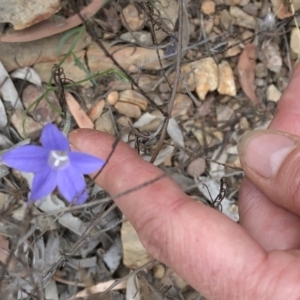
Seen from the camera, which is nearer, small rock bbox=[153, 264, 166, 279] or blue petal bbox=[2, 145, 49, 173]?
blue petal bbox=[2, 145, 49, 173]

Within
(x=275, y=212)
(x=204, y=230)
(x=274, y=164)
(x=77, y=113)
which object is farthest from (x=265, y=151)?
(x=77, y=113)

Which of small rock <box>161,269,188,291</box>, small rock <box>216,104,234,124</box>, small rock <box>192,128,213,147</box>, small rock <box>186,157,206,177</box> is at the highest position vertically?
small rock <box>216,104,234,124</box>

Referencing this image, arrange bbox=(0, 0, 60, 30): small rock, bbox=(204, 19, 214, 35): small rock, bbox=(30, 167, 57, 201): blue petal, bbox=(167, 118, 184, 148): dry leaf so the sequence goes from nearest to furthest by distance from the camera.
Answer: bbox=(30, 167, 57, 201): blue petal < bbox=(0, 0, 60, 30): small rock < bbox=(167, 118, 184, 148): dry leaf < bbox=(204, 19, 214, 35): small rock

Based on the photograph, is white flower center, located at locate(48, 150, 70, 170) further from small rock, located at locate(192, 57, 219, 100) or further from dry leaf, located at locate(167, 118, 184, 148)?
small rock, located at locate(192, 57, 219, 100)

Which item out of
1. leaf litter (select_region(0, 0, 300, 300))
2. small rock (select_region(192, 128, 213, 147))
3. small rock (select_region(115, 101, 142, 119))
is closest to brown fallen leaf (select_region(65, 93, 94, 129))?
leaf litter (select_region(0, 0, 300, 300))

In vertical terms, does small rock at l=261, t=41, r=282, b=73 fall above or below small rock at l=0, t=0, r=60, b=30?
below

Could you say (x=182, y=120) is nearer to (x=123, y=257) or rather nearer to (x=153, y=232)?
(x=123, y=257)

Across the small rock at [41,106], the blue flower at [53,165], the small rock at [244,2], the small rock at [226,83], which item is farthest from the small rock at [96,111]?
the blue flower at [53,165]
